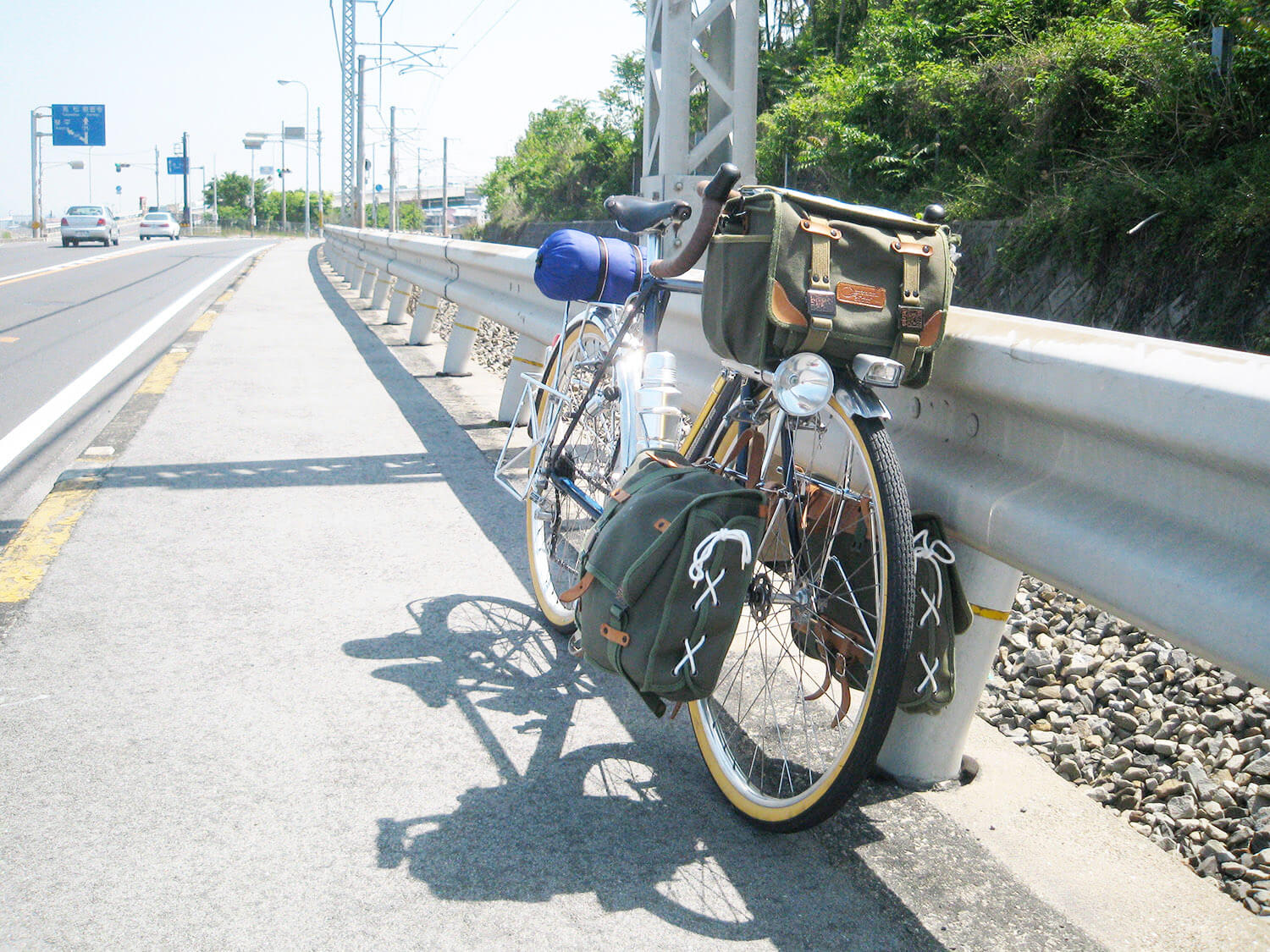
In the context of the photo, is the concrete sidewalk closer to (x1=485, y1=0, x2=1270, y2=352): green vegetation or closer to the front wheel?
the front wheel

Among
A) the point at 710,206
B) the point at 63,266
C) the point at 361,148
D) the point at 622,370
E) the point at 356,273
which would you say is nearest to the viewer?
the point at 710,206

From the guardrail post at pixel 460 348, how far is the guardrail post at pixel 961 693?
6466 millimetres

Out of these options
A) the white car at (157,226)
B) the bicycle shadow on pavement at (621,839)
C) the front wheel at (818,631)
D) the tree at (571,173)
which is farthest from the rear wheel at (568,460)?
the white car at (157,226)

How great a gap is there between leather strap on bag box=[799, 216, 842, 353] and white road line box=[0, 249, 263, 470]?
4.84 metres

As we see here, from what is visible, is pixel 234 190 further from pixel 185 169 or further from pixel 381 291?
pixel 381 291

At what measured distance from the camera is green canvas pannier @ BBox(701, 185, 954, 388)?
2.20 meters

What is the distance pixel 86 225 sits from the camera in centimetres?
4475

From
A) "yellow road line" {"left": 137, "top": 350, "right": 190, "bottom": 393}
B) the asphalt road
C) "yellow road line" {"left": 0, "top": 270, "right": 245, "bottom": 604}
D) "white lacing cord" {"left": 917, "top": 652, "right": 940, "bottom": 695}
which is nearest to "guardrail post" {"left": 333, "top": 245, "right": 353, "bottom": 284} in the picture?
the asphalt road

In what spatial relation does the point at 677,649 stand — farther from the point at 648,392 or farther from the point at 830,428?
the point at 648,392

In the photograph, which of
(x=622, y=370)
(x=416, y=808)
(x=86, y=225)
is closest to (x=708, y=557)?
(x=416, y=808)

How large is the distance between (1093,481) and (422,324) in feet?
29.9

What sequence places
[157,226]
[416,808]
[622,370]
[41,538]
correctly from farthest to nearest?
[157,226]
[41,538]
[622,370]
[416,808]

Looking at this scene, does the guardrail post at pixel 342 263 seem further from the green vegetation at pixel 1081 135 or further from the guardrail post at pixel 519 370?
the guardrail post at pixel 519 370

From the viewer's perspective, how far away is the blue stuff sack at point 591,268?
3562 millimetres
